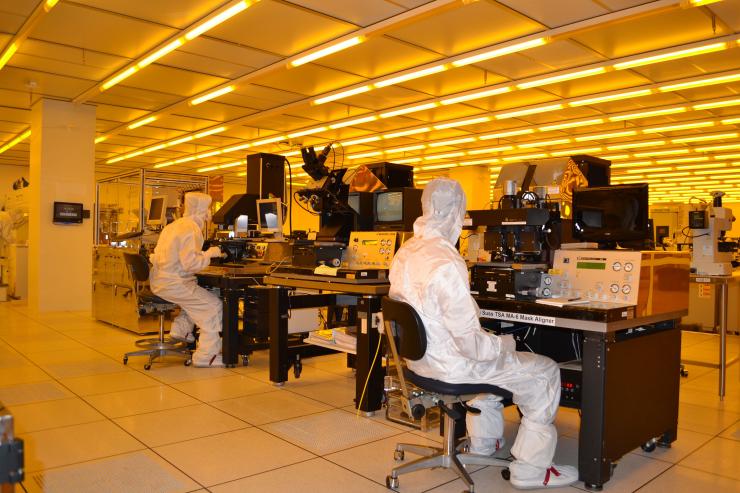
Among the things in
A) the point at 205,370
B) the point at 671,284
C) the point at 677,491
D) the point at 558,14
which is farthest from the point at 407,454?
the point at 558,14

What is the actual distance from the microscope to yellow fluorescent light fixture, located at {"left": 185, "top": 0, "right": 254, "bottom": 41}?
4.26m

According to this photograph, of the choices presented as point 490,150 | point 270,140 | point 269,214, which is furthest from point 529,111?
point 270,140

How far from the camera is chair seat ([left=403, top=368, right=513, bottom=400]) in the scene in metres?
2.31

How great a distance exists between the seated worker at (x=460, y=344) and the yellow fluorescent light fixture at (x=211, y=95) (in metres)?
5.38

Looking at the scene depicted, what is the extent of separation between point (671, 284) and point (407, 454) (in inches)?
64.9

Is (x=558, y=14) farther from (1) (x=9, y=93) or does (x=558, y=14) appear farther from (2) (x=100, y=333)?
(1) (x=9, y=93)

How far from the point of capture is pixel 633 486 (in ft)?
8.23

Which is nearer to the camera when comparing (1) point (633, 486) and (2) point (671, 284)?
(1) point (633, 486)

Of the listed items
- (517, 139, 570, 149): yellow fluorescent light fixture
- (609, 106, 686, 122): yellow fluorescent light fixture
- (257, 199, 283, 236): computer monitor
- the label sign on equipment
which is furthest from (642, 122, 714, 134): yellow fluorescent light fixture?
the label sign on equipment

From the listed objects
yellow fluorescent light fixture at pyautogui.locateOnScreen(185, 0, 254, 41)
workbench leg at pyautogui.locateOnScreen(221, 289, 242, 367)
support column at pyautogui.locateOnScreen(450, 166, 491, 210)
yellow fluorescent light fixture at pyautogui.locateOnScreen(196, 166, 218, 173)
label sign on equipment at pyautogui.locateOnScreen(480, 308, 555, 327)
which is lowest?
workbench leg at pyautogui.locateOnScreen(221, 289, 242, 367)

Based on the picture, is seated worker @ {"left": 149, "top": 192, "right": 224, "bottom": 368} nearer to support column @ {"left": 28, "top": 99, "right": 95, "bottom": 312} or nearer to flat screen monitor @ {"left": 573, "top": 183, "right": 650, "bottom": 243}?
flat screen monitor @ {"left": 573, "top": 183, "right": 650, "bottom": 243}

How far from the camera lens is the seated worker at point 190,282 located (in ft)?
15.7

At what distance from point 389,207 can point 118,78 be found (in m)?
Result: 4.71

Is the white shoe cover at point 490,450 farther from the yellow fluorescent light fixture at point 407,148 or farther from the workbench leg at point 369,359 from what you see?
the yellow fluorescent light fixture at point 407,148
